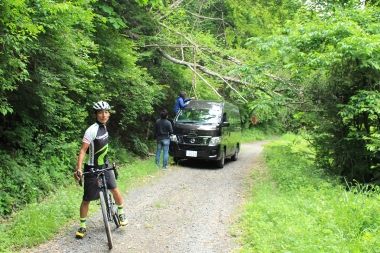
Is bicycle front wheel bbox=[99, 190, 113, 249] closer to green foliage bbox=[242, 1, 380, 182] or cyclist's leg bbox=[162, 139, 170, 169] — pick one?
cyclist's leg bbox=[162, 139, 170, 169]

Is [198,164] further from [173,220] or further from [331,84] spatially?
[173,220]

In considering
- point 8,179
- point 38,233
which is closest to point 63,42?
point 8,179

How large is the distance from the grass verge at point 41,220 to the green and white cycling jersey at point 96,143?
125 centimetres

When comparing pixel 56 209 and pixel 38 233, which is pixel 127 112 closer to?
pixel 56 209

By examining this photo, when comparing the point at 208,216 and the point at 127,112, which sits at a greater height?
the point at 127,112

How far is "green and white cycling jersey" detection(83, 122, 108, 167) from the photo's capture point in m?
4.91

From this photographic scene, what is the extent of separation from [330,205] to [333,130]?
16.2 ft

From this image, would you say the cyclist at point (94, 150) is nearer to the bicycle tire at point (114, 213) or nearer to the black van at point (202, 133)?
the bicycle tire at point (114, 213)

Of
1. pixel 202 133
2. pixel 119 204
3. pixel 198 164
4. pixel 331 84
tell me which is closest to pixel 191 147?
pixel 202 133

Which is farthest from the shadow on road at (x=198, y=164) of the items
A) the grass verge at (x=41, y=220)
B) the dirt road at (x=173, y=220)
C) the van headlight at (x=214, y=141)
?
the grass verge at (x=41, y=220)

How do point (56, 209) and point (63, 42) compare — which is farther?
point (63, 42)

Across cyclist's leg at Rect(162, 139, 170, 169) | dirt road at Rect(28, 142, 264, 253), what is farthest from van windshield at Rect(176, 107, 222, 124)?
dirt road at Rect(28, 142, 264, 253)

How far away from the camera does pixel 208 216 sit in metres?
6.30

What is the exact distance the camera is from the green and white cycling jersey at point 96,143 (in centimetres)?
491
